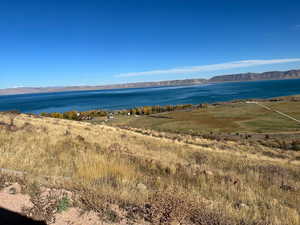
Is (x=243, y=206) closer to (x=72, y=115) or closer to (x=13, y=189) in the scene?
(x=13, y=189)

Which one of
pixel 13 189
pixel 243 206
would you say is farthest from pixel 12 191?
pixel 243 206

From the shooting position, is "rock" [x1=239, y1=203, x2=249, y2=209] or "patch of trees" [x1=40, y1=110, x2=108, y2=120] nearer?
"rock" [x1=239, y1=203, x2=249, y2=209]

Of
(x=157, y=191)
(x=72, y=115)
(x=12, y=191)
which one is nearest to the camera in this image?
(x=12, y=191)

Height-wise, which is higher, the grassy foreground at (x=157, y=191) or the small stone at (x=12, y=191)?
the small stone at (x=12, y=191)

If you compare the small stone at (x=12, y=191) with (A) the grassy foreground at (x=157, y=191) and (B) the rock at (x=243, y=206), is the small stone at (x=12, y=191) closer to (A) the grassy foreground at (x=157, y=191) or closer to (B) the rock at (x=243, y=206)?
(A) the grassy foreground at (x=157, y=191)

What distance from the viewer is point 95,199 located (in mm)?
Result: 3869

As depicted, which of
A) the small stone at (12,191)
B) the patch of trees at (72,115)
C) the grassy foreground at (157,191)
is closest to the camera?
the grassy foreground at (157,191)

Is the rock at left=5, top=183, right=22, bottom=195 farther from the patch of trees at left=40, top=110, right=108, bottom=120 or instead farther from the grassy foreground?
the patch of trees at left=40, top=110, right=108, bottom=120

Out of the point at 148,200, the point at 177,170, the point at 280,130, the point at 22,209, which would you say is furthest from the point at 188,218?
the point at 280,130

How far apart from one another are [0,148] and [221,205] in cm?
750

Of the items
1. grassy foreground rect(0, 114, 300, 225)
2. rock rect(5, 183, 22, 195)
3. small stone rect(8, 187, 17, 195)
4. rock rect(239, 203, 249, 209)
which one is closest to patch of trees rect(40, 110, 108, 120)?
grassy foreground rect(0, 114, 300, 225)

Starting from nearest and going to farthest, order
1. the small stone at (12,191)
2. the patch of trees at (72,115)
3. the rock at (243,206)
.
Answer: the small stone at (12,191) → the rock at (243,206) → the patch of trees at (72,115)

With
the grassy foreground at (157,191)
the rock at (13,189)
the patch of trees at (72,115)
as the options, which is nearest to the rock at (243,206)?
the grassy foreground at (157,191)

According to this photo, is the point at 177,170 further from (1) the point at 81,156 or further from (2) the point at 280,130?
(2) the point at 280,130
